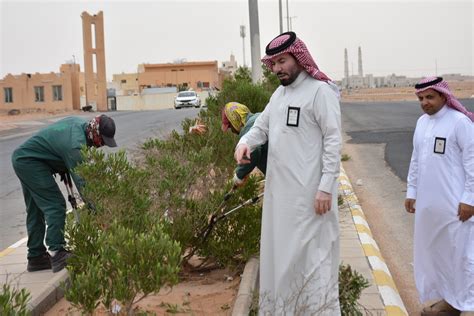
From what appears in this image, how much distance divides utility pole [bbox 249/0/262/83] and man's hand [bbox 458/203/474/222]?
995cm

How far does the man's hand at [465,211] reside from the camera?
173 inches

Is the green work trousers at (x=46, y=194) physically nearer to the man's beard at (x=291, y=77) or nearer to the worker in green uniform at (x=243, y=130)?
the worker in green uniform at (x=243, y=130)

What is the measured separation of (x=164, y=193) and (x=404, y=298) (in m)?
2.28

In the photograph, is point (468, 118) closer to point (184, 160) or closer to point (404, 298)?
point (404, 298)

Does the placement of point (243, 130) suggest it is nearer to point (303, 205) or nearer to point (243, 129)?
point (243, 129)

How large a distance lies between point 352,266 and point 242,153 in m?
2.53

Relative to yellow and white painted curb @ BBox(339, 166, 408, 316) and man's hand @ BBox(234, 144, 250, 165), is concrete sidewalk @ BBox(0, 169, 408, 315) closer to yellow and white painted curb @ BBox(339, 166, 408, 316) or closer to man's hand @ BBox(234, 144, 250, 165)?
yellow and white painted curb @ BBox(339, 166, 408, 316)

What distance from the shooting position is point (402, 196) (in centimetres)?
1006

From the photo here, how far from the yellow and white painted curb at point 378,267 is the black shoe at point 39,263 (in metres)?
3.09

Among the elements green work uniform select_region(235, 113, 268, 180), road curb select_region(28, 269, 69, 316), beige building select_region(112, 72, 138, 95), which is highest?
beige building select_region(112, 72, 138, 95)

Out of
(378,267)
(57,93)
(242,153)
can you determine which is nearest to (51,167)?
(242,153)

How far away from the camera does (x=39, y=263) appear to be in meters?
5.97

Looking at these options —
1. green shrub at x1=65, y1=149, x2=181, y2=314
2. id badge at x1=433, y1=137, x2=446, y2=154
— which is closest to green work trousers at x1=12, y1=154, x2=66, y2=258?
green shrub at x1=65, y1=149, x2=181, y2=314

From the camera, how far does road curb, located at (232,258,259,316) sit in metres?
3.98
